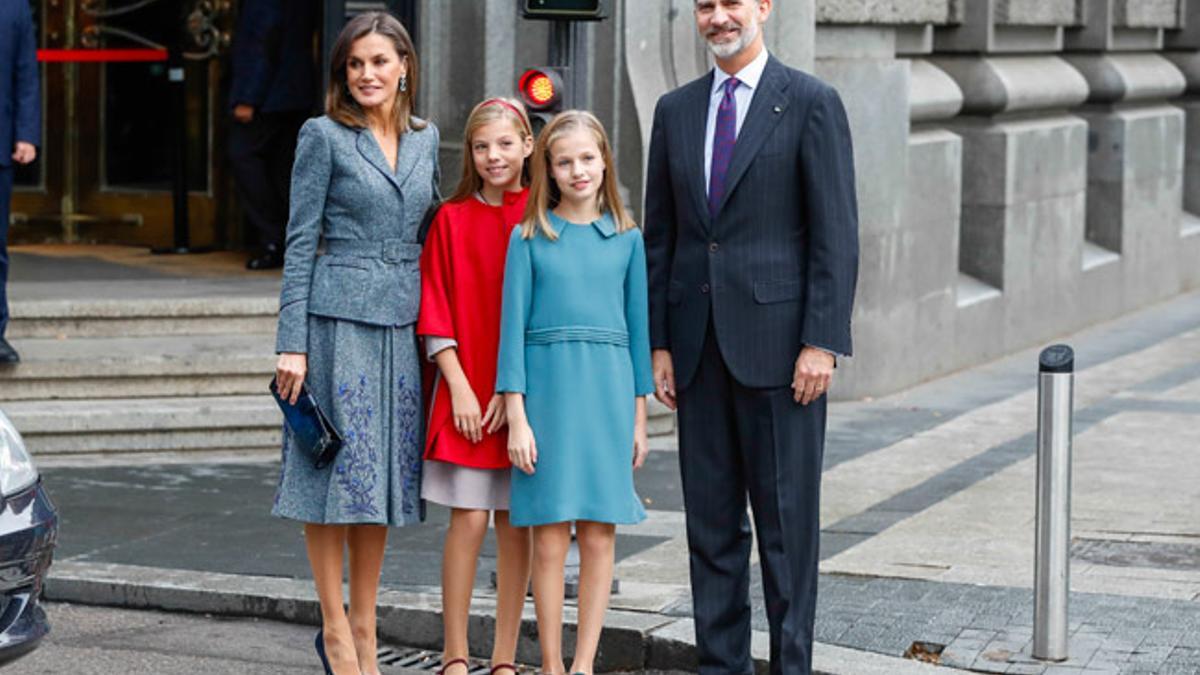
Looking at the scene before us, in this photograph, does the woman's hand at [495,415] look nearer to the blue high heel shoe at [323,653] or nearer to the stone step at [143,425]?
the blue high heel shoe at [323,653]

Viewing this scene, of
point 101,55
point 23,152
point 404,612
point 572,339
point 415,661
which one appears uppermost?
Result: point 101,55

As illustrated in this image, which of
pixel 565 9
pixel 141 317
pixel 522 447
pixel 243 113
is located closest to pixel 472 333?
pixel 522 447

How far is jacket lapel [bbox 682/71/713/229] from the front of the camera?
21.0ft

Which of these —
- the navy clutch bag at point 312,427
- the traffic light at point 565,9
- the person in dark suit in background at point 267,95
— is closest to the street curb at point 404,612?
the navy clutch bag at point 312,427

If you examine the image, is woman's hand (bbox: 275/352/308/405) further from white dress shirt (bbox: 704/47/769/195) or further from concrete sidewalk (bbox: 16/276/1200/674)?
concrete sidewalk (bbox: 16/276/1200/674)

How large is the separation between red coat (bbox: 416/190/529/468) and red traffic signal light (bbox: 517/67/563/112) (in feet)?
3.72

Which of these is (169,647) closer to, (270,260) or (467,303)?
(467,303)

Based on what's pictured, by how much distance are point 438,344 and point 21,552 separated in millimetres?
1284

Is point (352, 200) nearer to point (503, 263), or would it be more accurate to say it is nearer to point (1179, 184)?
point (503, 263)

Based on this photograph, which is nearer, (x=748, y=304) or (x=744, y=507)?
(x=748, y=304)

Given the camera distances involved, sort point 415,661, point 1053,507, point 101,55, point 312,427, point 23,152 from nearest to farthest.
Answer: point 312,427 < point 1053,507 < point 415,661 < point 23,152 < point 101,55

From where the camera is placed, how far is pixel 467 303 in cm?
665

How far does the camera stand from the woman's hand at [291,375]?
21.5 ft

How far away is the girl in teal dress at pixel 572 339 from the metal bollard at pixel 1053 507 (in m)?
1.30
